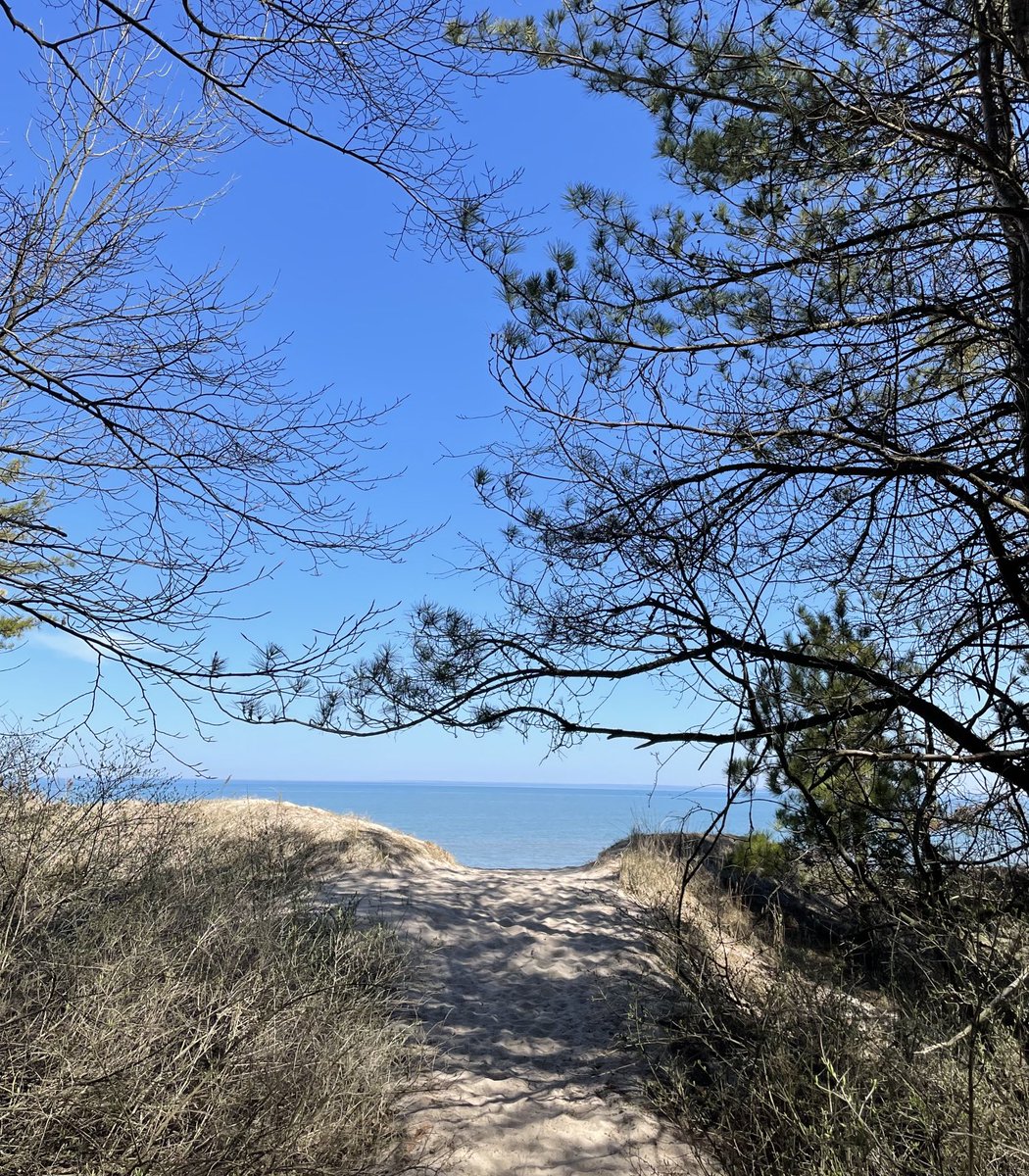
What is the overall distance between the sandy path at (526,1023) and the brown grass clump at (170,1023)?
365mm

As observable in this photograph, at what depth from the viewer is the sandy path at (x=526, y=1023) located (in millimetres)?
3926

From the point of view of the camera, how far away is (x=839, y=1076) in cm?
334

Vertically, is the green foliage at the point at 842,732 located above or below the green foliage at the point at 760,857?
above

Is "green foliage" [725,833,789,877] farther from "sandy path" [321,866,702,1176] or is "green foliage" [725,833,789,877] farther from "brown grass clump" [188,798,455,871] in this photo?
"brown grass clump" [188,798,455,871]

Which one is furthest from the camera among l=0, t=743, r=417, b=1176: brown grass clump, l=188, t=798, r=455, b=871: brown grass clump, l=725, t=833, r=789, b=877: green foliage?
l=188, t=798, r=455, b=871: brown grass clump

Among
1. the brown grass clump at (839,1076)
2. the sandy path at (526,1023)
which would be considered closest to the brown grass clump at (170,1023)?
the sandy path at (526,1023)

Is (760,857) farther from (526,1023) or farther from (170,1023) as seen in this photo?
(170,1023)

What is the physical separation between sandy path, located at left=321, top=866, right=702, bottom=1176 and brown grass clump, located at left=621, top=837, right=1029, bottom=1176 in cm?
29

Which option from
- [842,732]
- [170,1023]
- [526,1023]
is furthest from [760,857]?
[170,1023]

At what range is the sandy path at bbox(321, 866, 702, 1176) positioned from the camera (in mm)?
3926

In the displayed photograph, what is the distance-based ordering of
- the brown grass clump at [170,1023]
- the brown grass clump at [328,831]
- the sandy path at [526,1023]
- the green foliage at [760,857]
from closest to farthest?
1. the brown grass clump at [170,1023]
2. the sandy path at [526,1023]
3. the green foliage at [760,857]
4. the brown grass clump at [328,831]

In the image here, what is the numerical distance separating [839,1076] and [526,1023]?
275 cm

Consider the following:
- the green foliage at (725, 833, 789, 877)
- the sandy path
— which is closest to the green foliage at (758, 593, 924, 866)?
the sandy path

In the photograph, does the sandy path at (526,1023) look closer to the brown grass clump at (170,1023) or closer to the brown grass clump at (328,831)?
the brown grass clump at (170,1023)
